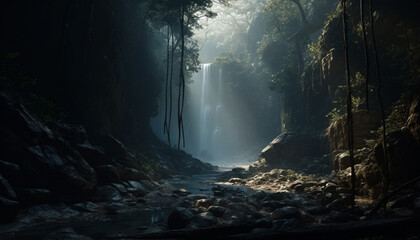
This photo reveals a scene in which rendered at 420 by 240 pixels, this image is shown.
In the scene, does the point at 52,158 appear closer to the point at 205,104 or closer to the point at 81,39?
the point at 81,39

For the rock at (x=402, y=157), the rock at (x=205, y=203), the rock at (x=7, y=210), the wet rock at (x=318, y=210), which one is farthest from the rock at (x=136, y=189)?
the rock at (x=402, y=157)

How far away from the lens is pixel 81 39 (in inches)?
610

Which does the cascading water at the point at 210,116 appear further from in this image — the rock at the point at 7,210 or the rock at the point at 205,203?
the rock at the point at 7,210

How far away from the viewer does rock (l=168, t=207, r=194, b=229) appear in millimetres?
6906

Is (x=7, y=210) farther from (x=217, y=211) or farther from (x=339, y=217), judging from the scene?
(x=339, y=217)

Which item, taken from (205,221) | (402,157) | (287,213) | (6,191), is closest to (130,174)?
(6,191)

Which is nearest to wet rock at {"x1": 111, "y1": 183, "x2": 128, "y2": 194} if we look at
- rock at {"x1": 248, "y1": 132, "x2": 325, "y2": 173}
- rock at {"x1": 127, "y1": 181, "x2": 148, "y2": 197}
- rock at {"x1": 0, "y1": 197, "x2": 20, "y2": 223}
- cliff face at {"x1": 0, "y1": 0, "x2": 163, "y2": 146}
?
rock at {"x1": 127, "y1": 181, "x2": 148, "y2": 197}

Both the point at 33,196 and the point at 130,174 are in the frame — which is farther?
the point at 130,174

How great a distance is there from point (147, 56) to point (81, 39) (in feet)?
53.2

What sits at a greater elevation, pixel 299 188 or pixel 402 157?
pixel 402 157

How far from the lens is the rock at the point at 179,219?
6906mm

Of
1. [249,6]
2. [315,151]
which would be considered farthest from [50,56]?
[249,6]

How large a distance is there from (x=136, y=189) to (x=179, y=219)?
5016 millimetres

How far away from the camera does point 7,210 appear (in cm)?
623
